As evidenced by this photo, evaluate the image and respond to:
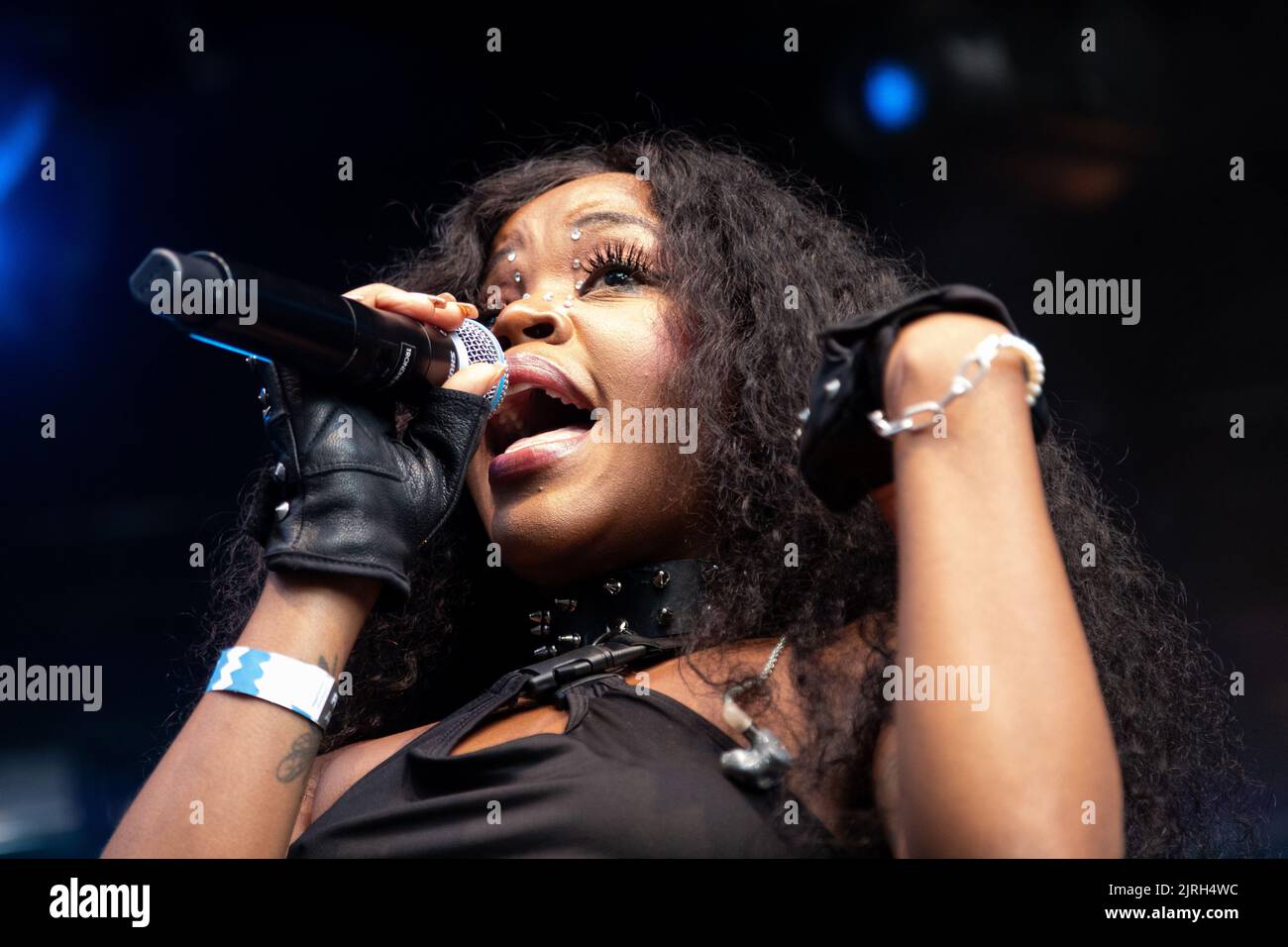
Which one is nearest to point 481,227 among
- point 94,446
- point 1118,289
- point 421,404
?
point 421,404

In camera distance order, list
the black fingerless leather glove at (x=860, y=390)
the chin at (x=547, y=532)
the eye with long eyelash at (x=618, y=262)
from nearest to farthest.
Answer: the black fingerless leather glove at (x=860, y=390) → the chin at (x=547, y=532) → the eye with long eyelash at (x=618, y=262)

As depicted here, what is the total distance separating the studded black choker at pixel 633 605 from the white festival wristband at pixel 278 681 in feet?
1.32

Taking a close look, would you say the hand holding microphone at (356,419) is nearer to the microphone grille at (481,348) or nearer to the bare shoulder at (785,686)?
the microphone grille at (481,348)

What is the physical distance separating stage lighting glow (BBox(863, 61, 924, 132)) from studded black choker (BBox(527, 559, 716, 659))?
941mm

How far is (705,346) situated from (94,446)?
1275 millimetres

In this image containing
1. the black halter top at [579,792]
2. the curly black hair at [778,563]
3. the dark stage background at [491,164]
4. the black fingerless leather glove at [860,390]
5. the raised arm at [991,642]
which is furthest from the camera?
the dark stage background at [491,164]

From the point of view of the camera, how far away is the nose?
1664mm

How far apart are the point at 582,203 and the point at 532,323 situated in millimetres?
228

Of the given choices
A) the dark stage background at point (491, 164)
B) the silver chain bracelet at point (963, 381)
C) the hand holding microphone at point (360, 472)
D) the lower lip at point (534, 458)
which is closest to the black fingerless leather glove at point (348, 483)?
the hand holding microphone at point (360, 472)

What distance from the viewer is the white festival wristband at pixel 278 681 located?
1268mm

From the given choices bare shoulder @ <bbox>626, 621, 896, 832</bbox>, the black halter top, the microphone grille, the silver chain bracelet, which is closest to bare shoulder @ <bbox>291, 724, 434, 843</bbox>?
the black halter top

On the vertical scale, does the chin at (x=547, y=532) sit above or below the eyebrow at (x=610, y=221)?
below

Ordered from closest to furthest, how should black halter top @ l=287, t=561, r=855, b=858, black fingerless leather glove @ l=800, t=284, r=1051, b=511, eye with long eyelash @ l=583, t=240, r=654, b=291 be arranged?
black fingerless leather glove @ l=800, t=284, r=1051, b=511 < black halter top @ l=287, t=561, r=855, b=858 < eye with long eyelash @ l=583, t=240, r=654, b=291

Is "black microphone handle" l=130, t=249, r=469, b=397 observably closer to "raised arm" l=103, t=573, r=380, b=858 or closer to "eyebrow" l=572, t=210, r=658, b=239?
"raised arm" l=103, t=573, r=380, b=858
